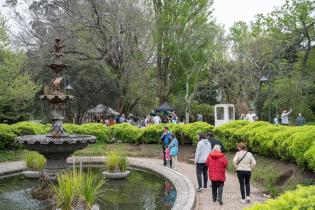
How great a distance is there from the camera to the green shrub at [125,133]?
24.0m

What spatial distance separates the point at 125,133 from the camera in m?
24.1

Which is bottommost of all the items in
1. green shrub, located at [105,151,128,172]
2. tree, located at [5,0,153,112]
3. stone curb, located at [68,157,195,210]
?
stone curb, located at [68,157,195,210]

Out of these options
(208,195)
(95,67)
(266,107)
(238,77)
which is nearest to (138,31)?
(95,67)

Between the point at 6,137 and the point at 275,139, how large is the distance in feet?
43.9

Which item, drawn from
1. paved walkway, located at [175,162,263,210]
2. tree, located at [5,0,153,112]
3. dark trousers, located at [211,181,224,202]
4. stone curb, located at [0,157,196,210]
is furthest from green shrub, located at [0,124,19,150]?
tree, located at [5,0,153,112]

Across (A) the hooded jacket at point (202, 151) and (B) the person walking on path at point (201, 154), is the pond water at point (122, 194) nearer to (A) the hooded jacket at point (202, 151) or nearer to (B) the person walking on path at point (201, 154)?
(B) the person walking on path at point (201, 154)

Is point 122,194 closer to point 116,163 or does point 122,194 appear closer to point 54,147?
point 54,147

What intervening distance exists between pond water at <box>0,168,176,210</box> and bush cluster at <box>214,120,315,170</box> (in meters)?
3.79

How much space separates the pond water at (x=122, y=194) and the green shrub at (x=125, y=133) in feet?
26.0

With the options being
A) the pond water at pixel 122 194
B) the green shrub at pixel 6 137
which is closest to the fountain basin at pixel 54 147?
the pond water at pixel 122 194

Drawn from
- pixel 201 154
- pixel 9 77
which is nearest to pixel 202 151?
pixel 201 154

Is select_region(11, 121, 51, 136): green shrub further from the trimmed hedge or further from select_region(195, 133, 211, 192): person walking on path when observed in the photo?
the trimmed hedge

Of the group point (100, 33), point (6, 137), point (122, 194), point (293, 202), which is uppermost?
point (100, 33)

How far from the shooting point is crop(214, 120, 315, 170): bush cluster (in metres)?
11.8
